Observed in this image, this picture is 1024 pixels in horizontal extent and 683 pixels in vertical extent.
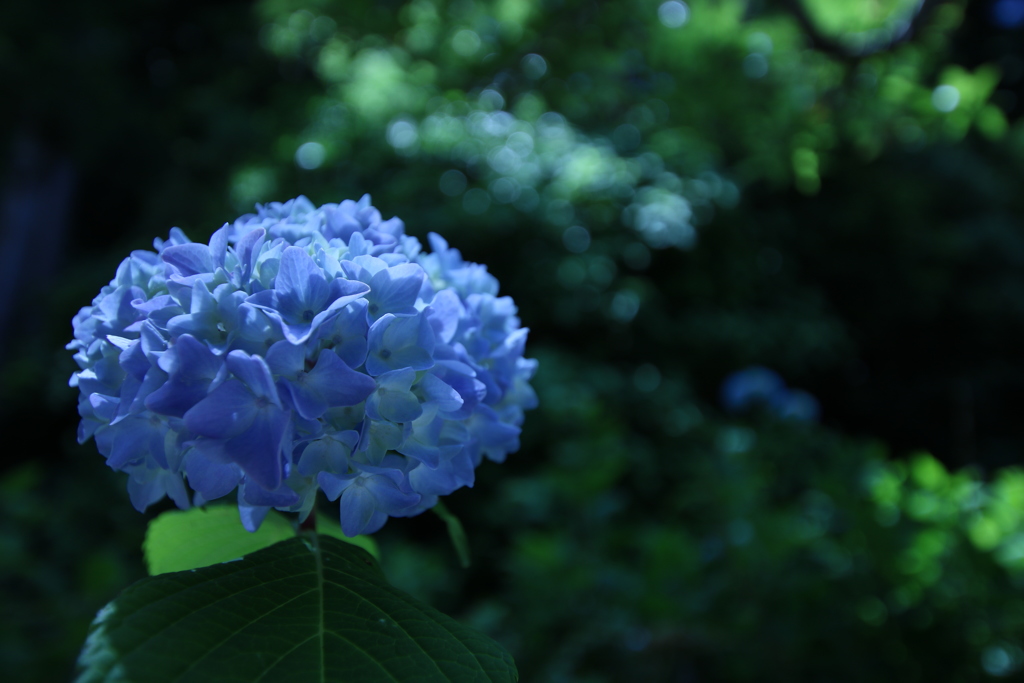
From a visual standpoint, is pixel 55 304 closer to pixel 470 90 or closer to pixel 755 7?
pixel 470 90

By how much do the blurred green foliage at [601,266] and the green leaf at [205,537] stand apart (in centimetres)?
144

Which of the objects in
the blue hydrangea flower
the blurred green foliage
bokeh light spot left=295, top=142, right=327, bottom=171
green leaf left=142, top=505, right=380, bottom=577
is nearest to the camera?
green leaf left=142, top=505, right=380, bottom=577

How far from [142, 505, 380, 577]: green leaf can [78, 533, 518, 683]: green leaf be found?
11 centimetres

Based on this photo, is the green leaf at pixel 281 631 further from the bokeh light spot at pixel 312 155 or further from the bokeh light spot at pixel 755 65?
the bokeh light spot at pixel 755 65

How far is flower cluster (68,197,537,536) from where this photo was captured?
512 millimetres

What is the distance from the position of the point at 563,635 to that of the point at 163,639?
77.0 inches

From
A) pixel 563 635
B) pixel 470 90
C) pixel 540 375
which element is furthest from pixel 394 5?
pixel 563 635

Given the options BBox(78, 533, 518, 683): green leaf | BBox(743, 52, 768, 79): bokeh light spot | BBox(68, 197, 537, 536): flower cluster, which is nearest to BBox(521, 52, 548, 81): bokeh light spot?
BBox(743, 52, 768, 79): bokeh light spot

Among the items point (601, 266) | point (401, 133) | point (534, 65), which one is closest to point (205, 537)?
point (601, 266)

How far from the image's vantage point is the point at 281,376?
524 millimetres

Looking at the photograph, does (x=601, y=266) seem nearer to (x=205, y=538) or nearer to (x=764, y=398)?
(x=764, y=398)

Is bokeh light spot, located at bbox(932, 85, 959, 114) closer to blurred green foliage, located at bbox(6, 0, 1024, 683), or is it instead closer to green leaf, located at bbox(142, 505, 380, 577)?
blurred green foliage, located at bbox(6, 0, 1024, 683)

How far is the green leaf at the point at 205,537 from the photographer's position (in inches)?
28.6

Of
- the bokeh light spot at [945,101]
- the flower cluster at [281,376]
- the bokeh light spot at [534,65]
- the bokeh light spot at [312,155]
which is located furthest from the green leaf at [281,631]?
the bokeh light spot at [945,101]
